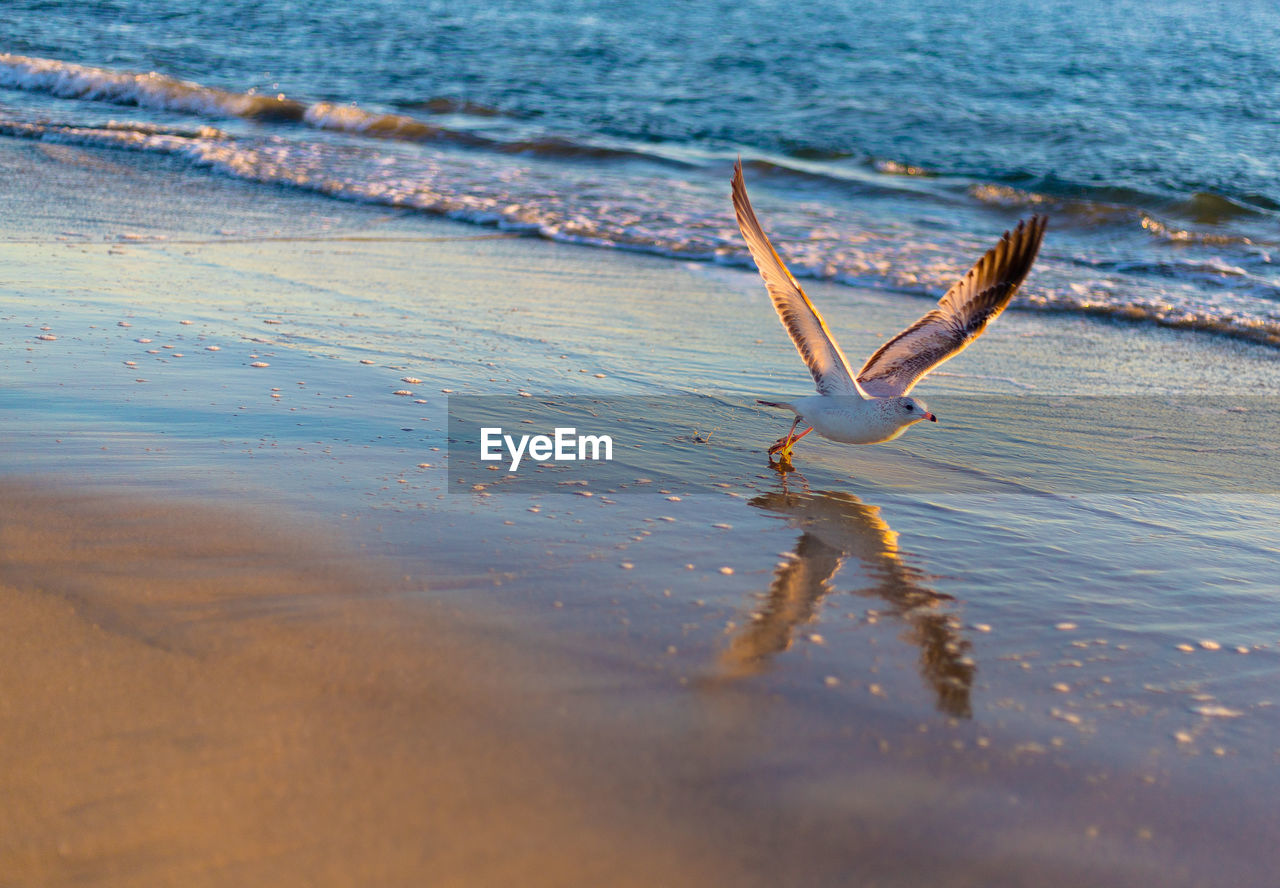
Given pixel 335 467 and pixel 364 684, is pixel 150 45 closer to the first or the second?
pixel 335 467

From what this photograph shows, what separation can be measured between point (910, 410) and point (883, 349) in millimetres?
584

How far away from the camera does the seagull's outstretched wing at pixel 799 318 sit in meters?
4.02

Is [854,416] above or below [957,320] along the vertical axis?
below

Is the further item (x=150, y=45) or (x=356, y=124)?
(x=150, y=45)

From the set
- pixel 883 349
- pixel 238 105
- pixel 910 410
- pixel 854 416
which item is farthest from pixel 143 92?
pixel 910 410

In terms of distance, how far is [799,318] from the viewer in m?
4.16

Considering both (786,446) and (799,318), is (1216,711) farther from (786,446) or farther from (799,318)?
(799,318)

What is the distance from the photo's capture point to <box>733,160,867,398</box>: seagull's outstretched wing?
13.2ft

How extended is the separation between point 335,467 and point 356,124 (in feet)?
36.4

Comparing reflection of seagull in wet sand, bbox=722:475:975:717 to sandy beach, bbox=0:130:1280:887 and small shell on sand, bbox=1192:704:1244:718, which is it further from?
small shell on sand, bbox=1192:704:1244:718

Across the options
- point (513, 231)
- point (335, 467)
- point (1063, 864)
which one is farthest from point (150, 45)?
point (1063, 864)

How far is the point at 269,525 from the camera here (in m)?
3.05

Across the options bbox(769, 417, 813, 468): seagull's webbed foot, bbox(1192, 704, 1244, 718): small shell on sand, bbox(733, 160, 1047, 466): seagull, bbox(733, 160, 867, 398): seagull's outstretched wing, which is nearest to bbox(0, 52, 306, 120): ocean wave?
bbox(733, 160, 867, 398): seagull's outstretched wing

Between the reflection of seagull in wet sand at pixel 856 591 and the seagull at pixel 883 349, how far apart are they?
1.05 feet
